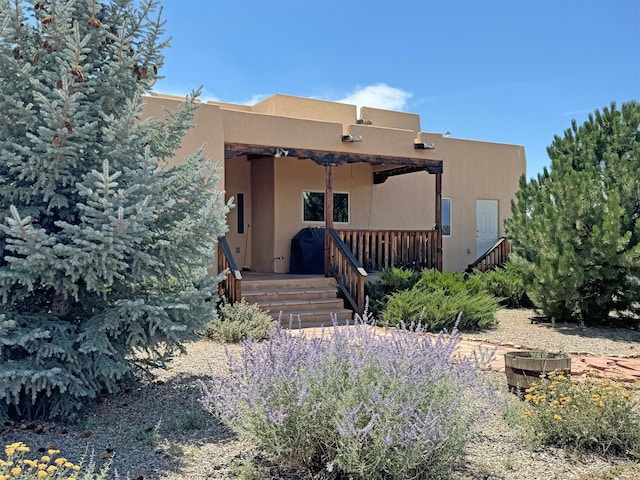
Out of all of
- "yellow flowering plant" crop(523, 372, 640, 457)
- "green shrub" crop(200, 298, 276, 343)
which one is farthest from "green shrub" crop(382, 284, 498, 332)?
"yellow flowering plant" crop(523, 372, 640, 457)

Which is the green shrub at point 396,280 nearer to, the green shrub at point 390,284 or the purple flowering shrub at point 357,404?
the green shrub at point 390,284

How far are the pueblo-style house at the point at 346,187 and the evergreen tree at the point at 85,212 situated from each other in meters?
4.78

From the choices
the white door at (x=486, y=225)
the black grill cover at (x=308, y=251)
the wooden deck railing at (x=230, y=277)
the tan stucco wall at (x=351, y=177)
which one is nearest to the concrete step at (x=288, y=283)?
the wooden deck railing at (x=230, y=277)

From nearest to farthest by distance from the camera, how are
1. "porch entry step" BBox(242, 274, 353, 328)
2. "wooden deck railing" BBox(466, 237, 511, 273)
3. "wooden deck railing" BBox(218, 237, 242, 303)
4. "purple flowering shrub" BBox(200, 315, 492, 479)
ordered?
"purple flowering shrub" BBox(200, 315, 492, 479) < "wooden deck railing" BBox(218, 237, 242, 303) < "porch entry step" BBox(242, 274, 353, 328) < "wooden deck railing" BBox(466, 237, 511, 273)

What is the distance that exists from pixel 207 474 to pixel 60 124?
2720mm

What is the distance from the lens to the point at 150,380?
5.76 meters

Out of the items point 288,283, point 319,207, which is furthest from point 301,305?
point 319,207

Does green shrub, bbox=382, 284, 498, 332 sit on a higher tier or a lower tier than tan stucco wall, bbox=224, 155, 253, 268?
lower

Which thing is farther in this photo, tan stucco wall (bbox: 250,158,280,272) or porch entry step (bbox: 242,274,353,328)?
tan stucco wall (bbox: 250,158,280,272)

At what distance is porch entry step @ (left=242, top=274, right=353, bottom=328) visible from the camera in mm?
10066

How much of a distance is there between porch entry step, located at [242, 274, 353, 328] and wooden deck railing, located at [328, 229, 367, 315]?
0.61ft

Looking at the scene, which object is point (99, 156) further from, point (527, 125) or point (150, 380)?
point (527, 125)

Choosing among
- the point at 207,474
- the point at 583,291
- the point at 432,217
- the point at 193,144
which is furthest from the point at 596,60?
the point at 207,474

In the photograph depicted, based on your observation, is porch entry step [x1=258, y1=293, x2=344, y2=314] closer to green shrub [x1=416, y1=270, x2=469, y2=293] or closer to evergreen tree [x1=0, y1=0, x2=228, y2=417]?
green shrub [x1=416, y1=270, x2=469, y2=293]
